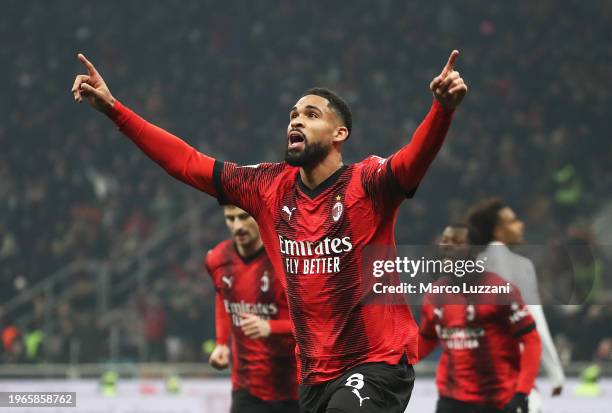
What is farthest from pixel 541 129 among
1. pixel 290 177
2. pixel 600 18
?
pixel 290 177

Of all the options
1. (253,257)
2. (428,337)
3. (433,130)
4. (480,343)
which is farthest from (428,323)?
(433,130)

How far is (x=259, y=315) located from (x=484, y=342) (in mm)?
1431

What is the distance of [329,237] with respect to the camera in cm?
442

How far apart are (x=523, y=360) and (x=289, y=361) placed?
1.43 metres

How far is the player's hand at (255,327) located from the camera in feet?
19.6

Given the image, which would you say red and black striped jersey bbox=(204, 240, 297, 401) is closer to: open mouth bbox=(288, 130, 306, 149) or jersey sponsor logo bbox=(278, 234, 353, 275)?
jersey sponsor logo bbox=(278, 234, 353, 275)

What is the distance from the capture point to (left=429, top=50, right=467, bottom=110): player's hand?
379 cm

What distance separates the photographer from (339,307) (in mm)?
4387

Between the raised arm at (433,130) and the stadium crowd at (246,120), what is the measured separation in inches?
383

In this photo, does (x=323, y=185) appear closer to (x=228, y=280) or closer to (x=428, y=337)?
(x=228, y=280)

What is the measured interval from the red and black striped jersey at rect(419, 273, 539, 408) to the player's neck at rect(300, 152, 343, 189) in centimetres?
197

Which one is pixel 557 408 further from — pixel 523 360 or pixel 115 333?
pixel 115 333

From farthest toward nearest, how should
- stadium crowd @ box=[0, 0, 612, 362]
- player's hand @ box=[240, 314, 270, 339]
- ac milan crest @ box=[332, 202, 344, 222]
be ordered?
stadium crowd @ box=[0, 0, 612, 362] < player's hand @ box=[240, 314, 270, 339] < ac milan crest @ box=[332, 202, 344, 222]

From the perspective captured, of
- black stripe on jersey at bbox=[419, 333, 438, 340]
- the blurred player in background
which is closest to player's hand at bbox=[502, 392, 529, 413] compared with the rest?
the blurred player in background
